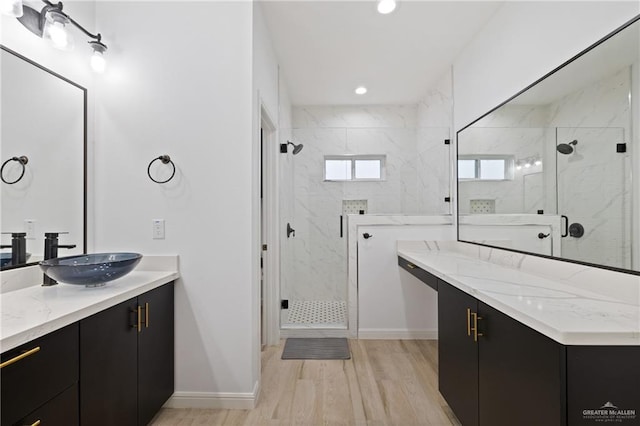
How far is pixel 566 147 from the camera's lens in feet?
5.37

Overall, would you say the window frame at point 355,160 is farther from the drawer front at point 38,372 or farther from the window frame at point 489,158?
the drawer front at point 38,372

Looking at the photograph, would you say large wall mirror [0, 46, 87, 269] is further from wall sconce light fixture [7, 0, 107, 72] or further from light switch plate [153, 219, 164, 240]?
light switch plate [153, 219, 164, 240]

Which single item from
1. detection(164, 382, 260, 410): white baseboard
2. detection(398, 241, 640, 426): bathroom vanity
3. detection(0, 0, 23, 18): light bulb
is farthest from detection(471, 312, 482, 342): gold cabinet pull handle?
detection(0, 0, 23, 18): light bulb

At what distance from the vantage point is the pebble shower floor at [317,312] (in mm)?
3312

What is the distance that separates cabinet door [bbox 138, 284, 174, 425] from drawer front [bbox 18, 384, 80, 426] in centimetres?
43

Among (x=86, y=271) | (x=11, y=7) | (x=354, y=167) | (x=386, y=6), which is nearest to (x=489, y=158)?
(x=386, y=6)

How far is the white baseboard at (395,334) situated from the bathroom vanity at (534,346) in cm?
122

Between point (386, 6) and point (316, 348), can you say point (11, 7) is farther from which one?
point (316, 348)

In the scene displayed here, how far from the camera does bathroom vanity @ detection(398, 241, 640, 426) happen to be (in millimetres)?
924

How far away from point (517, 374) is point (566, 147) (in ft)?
3.77

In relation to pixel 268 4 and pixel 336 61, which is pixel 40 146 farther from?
pixel 336 61

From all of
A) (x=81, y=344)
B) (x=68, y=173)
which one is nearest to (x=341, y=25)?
(x=68, y=173)

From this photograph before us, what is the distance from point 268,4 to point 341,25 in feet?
1.92

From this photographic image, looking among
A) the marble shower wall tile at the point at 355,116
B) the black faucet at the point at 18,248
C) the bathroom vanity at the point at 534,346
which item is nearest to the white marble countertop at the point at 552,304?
the bathroom vanity at the point at 534,346
